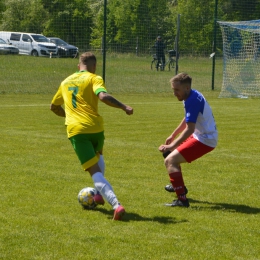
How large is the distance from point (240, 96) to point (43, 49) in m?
7.79

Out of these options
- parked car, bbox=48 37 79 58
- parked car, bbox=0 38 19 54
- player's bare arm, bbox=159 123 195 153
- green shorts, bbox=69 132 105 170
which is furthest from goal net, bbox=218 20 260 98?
green shorts, bbox=69 132 105 170

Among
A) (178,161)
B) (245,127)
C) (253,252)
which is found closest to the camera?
(253,252)

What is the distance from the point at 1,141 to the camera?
1148cm

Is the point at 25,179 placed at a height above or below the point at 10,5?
below

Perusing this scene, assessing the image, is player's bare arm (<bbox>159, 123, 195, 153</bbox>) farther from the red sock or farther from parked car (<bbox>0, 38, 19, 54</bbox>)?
parked car (<bbox>0, 38, 19, 54</bbox>)

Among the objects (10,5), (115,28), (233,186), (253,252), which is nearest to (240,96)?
(115,28)

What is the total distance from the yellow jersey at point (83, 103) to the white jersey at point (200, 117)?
3.22 ft

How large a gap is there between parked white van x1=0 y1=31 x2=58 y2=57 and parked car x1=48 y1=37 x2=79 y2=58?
0.59m

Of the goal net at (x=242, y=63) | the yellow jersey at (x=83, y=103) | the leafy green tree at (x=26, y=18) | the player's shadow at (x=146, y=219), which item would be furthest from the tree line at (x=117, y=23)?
the player's shadow at (x=146, y=219)

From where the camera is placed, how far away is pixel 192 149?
A: 708cm

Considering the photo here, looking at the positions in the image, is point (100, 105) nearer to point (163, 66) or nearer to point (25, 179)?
point (163, 66)

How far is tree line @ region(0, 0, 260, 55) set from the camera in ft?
74.5

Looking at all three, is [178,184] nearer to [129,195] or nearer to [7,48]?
[129,195]

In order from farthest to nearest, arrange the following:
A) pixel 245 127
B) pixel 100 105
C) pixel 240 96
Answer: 1. pixel 240 96
2. pixel 100 105
3. pixel 245 127
